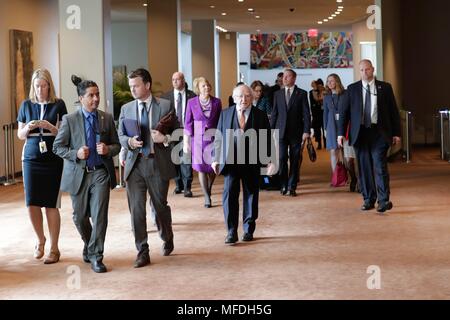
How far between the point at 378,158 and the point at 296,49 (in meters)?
35.3

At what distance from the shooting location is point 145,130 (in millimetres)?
7699

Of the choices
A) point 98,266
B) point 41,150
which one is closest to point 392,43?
point 41,150

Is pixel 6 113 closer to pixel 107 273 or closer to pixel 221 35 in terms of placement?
pixel 107 273

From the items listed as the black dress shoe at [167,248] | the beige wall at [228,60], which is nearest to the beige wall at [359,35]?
A: the beige wall at [228,60]

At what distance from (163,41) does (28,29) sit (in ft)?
11.0

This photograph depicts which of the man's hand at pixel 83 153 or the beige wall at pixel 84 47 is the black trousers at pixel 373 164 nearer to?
the man's hand at pixel 83 153

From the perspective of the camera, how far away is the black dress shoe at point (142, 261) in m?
7.47

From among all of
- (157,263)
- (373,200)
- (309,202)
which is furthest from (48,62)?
(157,263)

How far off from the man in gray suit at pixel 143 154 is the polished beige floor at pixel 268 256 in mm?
472

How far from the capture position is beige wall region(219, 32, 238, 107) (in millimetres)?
36000

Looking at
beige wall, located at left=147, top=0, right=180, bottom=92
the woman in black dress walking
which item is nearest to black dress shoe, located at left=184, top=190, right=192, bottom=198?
the woman in black dress walking

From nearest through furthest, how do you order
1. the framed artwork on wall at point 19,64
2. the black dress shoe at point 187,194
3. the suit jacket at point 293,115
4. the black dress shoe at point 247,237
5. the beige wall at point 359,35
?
the black dress shoe at point 247,237 → the suit jacket at point 293,115 → the black dress shoe at point 187,194 → the framed artwork on wall at point 19,64 → the beige wall at point 359,35

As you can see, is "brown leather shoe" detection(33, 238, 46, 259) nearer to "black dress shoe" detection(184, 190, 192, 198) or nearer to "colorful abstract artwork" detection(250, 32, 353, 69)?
"black dress shoe" detection(184, 190, 192, 198)
